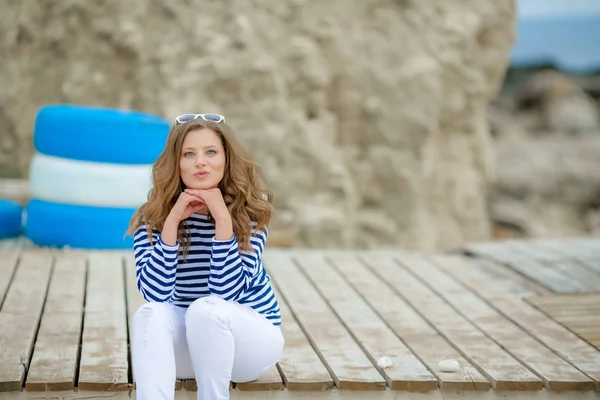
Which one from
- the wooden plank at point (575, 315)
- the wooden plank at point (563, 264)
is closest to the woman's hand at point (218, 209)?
the wooden plank at point (575, 315)

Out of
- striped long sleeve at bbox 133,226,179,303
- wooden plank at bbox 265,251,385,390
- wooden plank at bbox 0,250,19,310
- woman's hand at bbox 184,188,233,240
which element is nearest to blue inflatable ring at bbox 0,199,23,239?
wooden plank at bbox 0,250,19,310

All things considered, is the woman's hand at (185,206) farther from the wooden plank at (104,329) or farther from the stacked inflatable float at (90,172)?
the stacked inflatable float at (90,172)

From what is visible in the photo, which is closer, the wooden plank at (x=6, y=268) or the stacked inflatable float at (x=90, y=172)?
the wooden plank at (x=6, y=268)

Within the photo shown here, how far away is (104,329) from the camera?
3.23m

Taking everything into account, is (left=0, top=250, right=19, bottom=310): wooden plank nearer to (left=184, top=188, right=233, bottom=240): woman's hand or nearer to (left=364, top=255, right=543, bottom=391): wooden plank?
(left=184, top=188, right=233, bottom=240): woman's hand

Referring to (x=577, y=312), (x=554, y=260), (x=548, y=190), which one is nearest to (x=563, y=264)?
(x=554, y=260)

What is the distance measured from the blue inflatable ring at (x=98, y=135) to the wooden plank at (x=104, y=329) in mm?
487

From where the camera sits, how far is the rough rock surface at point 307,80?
600cm

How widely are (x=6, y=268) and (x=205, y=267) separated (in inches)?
70.2

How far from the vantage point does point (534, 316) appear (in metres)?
3.57

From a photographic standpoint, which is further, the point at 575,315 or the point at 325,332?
the point at 575,315

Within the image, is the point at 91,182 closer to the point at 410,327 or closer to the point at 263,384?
the point at 410,327

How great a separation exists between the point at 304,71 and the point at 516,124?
8.87 metres

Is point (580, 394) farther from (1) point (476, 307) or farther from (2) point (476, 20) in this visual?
(2) point (476, 20)
